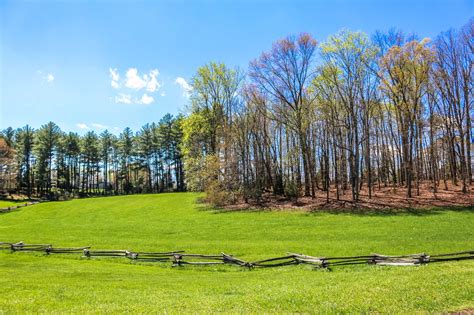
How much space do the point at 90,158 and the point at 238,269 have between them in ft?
236

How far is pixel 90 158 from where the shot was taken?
77.9 meters

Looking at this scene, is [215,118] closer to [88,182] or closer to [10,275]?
[10,275]

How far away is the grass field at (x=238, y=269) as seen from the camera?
316 inches

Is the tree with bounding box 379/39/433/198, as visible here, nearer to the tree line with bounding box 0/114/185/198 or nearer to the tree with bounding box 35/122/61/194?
the tree line with bounding box 0/114/185/198

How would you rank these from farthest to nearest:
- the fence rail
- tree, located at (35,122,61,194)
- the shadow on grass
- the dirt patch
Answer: tree, located at (35,122,61,194) → the dirt patch → the shadow on grass → the fence rail

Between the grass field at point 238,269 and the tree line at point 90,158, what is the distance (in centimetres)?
3972

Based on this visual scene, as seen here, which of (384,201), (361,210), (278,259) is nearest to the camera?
(278,259)

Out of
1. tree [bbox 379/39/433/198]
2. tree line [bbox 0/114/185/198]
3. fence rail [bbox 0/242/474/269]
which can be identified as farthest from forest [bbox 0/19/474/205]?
tree line [bbox 0/114/185/198]

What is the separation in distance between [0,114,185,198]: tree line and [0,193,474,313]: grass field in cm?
3972

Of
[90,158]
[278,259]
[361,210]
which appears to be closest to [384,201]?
[361,210]

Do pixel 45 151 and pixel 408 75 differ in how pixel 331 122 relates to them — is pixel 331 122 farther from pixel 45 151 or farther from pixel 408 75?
pixel 45 151

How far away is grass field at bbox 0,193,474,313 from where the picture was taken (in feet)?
26.3

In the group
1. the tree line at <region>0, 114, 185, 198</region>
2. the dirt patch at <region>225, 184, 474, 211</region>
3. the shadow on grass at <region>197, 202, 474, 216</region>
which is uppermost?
the tree line at <region>0, 114, 185, 198</region>

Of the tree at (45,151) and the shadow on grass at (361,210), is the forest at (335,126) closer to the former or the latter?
the shadow on grass at (361,210)
